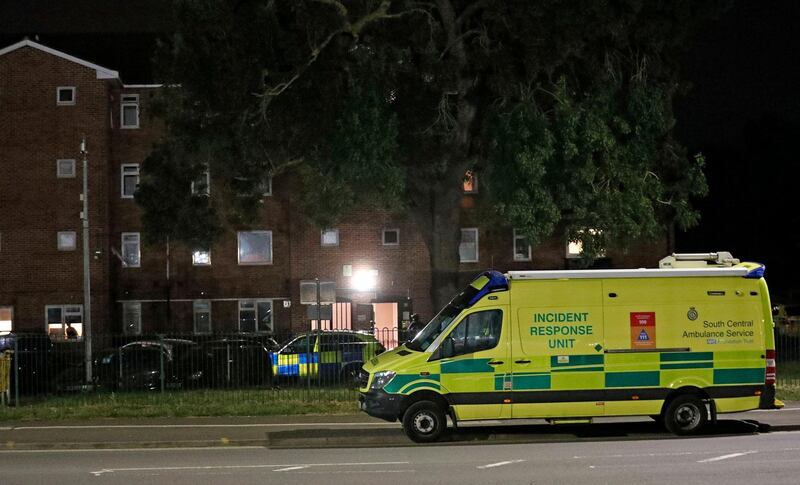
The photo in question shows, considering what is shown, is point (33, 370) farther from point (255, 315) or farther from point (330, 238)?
point (330, 238)

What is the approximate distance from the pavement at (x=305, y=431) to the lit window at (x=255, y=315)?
23.9 meters

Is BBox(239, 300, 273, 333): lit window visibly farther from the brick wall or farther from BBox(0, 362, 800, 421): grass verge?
BBox(0, 362, 800, 421): grass verge

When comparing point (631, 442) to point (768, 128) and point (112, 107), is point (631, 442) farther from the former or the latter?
point (768, 128)

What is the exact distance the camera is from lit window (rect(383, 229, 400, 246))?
140 feet

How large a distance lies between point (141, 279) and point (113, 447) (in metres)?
27.8

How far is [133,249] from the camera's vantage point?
43.3m

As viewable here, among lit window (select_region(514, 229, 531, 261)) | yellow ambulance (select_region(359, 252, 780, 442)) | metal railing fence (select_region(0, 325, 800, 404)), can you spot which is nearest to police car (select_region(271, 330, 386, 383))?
metal railing fence (select_region(0, 325, 800, 404))

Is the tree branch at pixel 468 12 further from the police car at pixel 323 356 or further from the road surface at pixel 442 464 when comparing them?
the road surface at pixel 442 464

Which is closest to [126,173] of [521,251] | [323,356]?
[521,251]

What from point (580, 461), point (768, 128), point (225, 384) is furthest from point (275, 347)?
point (768, 128)

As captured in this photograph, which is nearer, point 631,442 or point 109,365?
point 631,442

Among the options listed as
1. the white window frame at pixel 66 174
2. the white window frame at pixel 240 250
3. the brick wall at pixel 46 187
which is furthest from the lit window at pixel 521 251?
the white window frame at pixel 66 174

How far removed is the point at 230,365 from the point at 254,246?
21404mm

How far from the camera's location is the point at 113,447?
16312mm
